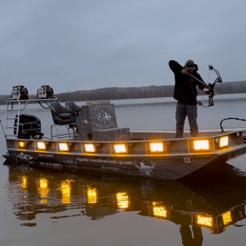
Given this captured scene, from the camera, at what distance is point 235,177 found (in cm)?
630

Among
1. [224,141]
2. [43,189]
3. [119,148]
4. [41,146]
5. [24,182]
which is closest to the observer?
[224,141]

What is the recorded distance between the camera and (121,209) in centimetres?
483

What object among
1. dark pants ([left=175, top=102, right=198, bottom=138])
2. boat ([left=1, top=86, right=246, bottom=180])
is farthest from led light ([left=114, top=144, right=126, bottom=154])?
dark pants ([left=175, top=102, right=198, bottom=138])

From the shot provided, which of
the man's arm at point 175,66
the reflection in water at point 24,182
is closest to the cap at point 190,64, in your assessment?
the man's arm at point 175,66

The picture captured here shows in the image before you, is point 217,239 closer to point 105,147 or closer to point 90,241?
point 90,241

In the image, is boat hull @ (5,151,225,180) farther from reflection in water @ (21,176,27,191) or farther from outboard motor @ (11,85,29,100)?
outboard motor @ (11,85,29,100)

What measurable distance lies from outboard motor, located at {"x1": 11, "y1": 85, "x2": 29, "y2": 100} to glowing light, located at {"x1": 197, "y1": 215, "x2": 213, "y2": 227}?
249 inches

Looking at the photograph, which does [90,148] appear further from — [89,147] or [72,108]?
[72,108]

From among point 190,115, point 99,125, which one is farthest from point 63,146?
point 190,115

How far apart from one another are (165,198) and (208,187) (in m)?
0.97

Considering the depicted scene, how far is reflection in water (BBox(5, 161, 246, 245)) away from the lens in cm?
426

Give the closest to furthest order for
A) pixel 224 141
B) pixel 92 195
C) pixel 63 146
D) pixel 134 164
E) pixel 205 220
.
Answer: pixel 205 220, pixel 224 141, pixel 92 195, pixel 134 164, pixel 63 146

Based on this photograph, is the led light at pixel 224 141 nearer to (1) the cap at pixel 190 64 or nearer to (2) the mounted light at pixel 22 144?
(1) the cap at pixel 190 64

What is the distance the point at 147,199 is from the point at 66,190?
5.79 feet
